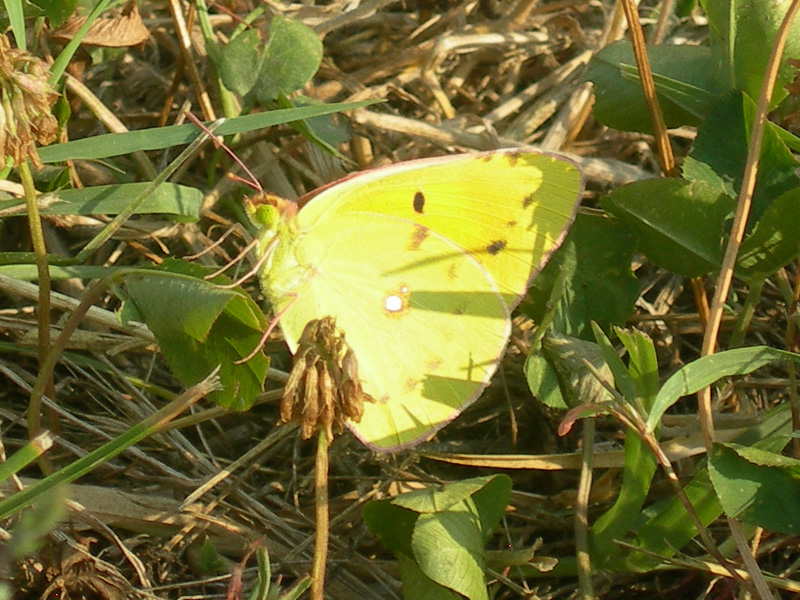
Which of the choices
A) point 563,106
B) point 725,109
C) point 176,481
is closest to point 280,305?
point 176,481

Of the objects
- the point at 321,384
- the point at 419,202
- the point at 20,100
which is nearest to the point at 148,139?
the point at 20,100

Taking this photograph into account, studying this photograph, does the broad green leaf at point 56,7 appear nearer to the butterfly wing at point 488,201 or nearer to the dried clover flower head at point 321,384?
the butterfly wing at point 488,201

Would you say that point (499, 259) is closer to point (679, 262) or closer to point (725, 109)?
point (679, 262)

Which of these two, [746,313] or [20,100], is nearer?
[20,100]

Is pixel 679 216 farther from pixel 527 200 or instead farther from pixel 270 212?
pixel 270 212

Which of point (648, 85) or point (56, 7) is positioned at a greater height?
point (56, 7)

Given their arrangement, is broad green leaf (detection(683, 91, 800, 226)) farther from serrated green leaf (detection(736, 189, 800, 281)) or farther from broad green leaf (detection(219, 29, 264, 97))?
broad green leaf (detection(219, 29, 264, 97))

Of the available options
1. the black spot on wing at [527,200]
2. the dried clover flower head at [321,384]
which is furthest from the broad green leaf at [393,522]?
the black spot on wing at [527,200]
